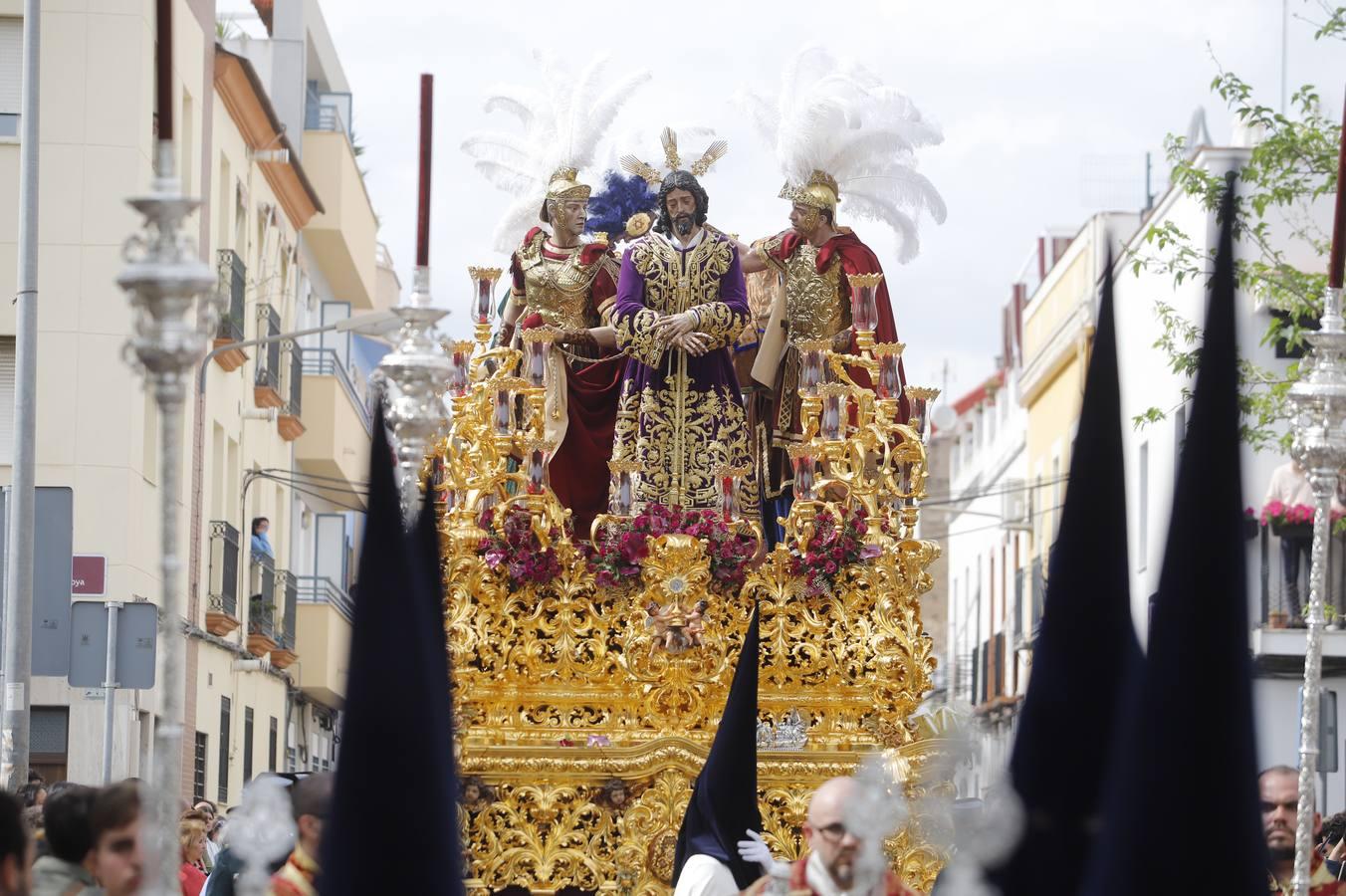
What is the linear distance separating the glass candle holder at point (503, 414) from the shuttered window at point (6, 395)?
28.7ft

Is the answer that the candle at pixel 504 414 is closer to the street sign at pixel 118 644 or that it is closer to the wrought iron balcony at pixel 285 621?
the street sign at pixel 118 644

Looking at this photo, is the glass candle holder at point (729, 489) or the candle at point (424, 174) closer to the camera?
the candle at point (424, 174)

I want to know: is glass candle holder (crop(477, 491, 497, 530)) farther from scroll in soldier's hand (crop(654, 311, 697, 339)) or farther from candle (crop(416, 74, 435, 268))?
candle (crop(416, 74, 435, 268))

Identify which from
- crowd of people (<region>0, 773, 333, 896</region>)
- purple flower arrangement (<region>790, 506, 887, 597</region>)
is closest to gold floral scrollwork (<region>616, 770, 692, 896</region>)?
purple flower arrangement (<region>790, 506, 887, 597</region>)

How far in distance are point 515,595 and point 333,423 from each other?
19.3 m

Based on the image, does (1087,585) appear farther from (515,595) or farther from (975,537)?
(975,537)

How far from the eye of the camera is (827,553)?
11.7m

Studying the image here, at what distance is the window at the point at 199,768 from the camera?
2427 centimetres

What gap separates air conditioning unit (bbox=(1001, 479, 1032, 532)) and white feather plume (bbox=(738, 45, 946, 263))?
2658 cm

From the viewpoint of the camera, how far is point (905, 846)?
11.3m

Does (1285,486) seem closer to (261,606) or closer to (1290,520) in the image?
(1290,520)

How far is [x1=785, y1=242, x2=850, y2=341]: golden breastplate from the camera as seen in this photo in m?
12.6

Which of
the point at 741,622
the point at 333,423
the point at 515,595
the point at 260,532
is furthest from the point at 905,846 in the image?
the point at 333,423

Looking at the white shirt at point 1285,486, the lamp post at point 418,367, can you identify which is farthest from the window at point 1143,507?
the lamp post at point 418,367
